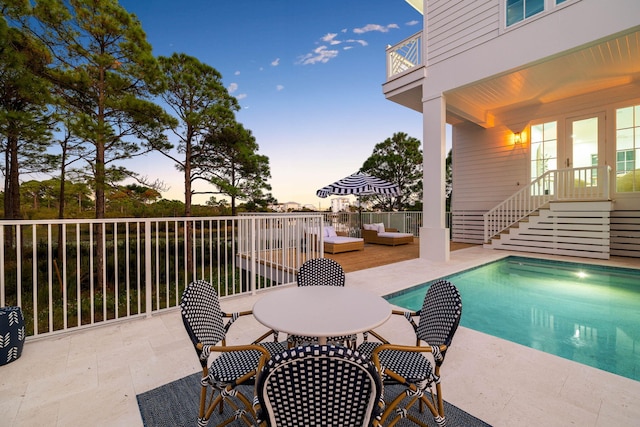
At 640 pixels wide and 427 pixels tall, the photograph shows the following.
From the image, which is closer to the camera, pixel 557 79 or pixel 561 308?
pixel 561 308

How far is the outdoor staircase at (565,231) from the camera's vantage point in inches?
270

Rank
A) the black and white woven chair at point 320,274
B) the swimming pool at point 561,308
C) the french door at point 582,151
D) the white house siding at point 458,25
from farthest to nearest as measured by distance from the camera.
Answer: the french door at point 582,151 < the white house siding at point 458,25 < the swimming pool at point 561,308 < the black and white woven chair at point 320,274

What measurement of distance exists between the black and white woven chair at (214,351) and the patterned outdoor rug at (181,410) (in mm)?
138

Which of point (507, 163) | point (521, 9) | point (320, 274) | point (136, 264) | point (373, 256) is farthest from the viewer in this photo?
point (507, 163)

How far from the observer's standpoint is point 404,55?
7.74 meters

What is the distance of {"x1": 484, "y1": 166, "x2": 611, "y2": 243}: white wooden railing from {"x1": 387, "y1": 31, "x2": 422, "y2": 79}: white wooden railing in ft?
15.4

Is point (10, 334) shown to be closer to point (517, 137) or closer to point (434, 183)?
point (434, 183)

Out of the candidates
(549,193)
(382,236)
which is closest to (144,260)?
(382,236)

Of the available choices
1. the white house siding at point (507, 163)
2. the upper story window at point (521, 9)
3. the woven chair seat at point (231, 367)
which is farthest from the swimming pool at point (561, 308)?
the upper story window at point (521, 9)

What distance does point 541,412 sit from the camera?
5.87 feet

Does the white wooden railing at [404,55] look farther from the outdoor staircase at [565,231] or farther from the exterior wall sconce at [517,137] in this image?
the outdoor staircase at [565,231]

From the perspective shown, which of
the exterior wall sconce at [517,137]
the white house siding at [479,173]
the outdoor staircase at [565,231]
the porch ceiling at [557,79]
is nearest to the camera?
the porch ceiling at [557,79]

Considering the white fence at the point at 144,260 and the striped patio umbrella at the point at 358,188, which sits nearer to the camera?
the white fence at the point at 144,260

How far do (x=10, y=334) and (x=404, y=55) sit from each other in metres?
8.97
